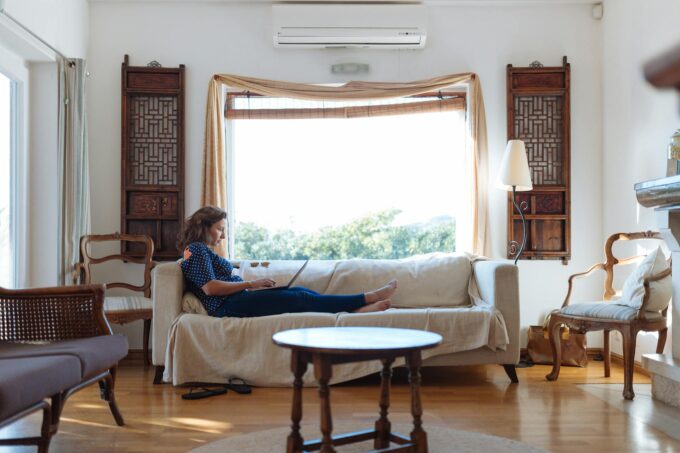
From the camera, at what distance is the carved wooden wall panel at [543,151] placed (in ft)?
17.3

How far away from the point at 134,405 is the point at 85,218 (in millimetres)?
1719

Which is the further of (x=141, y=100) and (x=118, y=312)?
(x=141, y=100)

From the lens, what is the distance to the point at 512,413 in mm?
3410

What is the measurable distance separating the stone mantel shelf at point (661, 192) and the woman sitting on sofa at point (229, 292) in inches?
58.5

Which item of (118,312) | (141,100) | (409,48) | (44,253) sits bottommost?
(118,312)

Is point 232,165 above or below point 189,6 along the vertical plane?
below

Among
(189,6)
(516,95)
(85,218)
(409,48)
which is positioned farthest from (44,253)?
(516,95)

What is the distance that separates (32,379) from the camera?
2.20m

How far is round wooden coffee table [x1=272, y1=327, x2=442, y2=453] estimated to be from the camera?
236 cm

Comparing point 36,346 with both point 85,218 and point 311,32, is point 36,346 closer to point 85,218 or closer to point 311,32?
point 85,218

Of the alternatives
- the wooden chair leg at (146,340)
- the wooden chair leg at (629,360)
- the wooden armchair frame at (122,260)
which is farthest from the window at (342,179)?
the wooden chair leg at (629,360)

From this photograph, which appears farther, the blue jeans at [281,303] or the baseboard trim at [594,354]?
the baseboard trim at [594,354]

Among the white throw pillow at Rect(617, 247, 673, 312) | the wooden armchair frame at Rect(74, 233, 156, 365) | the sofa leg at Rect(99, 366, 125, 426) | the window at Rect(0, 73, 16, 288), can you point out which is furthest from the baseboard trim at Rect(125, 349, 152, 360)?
the white throw pillow at Rect(617, 247, 673, 312)

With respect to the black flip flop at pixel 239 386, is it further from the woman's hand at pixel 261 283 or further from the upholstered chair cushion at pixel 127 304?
the upholstered chair cushion at pixel 127 304
